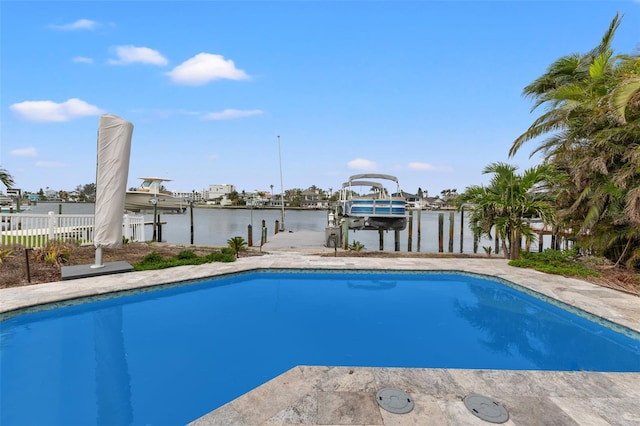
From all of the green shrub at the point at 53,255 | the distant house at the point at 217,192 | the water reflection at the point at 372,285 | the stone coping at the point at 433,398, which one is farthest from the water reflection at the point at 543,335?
the distant house at the point at 217,192

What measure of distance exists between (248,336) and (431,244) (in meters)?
19.8

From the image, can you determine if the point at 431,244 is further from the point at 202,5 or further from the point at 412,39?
the point at 202,5

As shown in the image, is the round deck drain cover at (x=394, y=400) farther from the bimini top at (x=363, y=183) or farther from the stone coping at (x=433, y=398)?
the bimini top at (x=363, y=183)

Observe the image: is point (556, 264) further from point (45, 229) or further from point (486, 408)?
point (45, 229)

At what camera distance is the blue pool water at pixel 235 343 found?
3.23m

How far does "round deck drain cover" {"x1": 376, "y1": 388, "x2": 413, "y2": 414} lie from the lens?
2.62m

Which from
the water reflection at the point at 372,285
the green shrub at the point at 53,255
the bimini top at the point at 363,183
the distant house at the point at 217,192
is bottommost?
the water reflection at the point at 372,285

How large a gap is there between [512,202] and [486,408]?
26.5 ft

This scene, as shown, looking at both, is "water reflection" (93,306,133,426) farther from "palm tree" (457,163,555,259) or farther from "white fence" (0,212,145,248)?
"palm tree" (457,163,555,259)

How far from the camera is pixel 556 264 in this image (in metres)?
8.47

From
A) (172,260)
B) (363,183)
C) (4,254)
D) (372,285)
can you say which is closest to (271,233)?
(363,183)

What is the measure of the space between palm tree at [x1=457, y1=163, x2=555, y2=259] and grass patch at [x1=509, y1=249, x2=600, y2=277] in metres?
0.58

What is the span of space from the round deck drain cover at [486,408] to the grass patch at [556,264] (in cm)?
674

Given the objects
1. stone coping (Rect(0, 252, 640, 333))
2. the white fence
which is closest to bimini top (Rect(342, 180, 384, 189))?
stone coping (Rect(0, 252, 640, 333))
